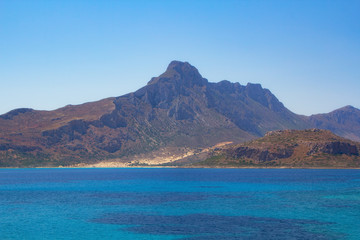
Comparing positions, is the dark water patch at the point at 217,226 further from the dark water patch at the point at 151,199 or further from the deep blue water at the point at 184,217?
the dark water patch at the point at 151,199

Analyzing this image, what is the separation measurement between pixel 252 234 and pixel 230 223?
932cm

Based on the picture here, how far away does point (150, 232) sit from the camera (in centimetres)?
6388

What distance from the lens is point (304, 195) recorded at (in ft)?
372

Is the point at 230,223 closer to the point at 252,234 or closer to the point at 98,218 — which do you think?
the point at 252,234

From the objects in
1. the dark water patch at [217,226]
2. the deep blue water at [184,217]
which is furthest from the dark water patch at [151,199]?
the dark water patch at [217,226]

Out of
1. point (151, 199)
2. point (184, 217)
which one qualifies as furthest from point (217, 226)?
point (151, 199)

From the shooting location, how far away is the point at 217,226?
67750mm

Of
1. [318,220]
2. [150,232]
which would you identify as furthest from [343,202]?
[150,232]

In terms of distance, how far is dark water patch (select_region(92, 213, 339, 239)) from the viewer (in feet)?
200

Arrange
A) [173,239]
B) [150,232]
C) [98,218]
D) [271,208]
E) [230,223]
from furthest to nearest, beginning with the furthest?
1. [271,208]
2. [98,218]
3. [230,223]
4. [150,232]
5. [173,239]

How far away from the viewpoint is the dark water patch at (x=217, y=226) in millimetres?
60844

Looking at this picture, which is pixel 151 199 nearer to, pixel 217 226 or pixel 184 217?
pixel 184 217

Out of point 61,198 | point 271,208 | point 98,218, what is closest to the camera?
point 98,218

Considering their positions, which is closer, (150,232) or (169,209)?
(150,232)
